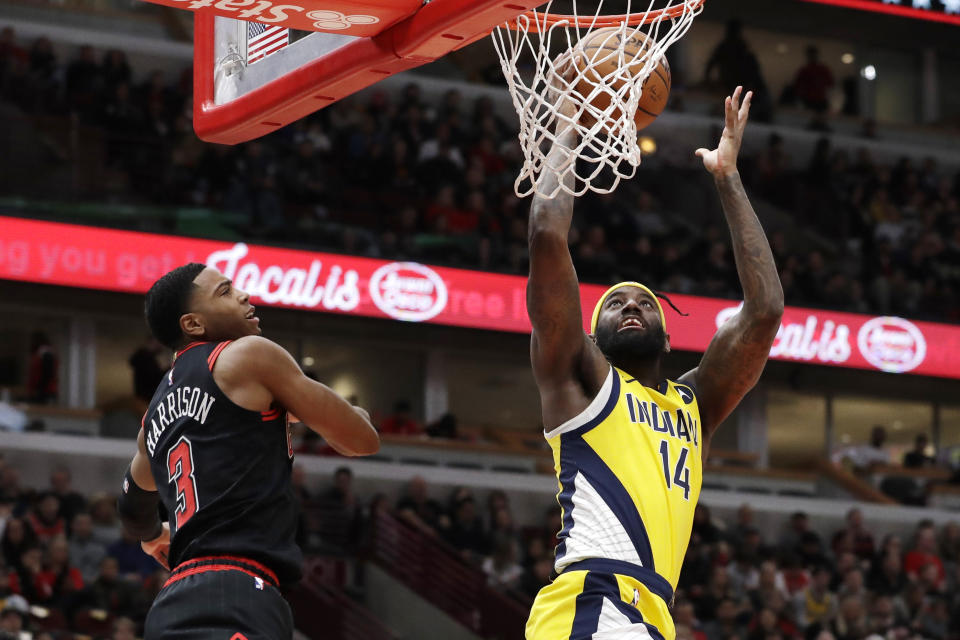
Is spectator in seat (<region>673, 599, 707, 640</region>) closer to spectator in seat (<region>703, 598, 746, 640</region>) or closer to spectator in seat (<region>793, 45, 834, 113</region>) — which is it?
spectator in seat (<region>703, 598, 746, 640</region>)

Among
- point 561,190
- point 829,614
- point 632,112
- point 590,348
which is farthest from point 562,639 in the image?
point 829,614

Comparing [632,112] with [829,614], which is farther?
[829,614]

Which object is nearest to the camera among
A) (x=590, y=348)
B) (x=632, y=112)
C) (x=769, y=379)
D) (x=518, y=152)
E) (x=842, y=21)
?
(x=590, y=348)

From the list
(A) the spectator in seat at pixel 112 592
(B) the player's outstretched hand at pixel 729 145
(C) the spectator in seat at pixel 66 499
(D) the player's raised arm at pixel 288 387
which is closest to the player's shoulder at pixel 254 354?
(D) the player's raised arm at pixel 288 387

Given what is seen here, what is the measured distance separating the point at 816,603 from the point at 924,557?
2424 mm

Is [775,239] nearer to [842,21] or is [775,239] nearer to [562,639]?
[842,21]

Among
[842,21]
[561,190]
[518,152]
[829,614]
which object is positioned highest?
[842,21]

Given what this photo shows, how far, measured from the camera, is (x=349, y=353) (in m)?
19.2

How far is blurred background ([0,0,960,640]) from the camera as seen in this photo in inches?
581

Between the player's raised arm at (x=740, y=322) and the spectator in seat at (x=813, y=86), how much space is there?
19.7 meters

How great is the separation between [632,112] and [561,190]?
0.49 m

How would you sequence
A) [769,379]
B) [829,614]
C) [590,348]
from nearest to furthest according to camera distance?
1. [590,348]
2. [829,614]
3. [769,379]

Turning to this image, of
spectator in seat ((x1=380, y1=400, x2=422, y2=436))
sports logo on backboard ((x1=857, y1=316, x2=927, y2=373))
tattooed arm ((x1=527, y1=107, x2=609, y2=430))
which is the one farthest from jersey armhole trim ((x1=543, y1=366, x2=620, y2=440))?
sports logo on backboard ((x1=857, y1=316, x2=927, y2=373))

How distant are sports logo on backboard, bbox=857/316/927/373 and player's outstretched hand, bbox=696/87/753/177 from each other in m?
14.7
